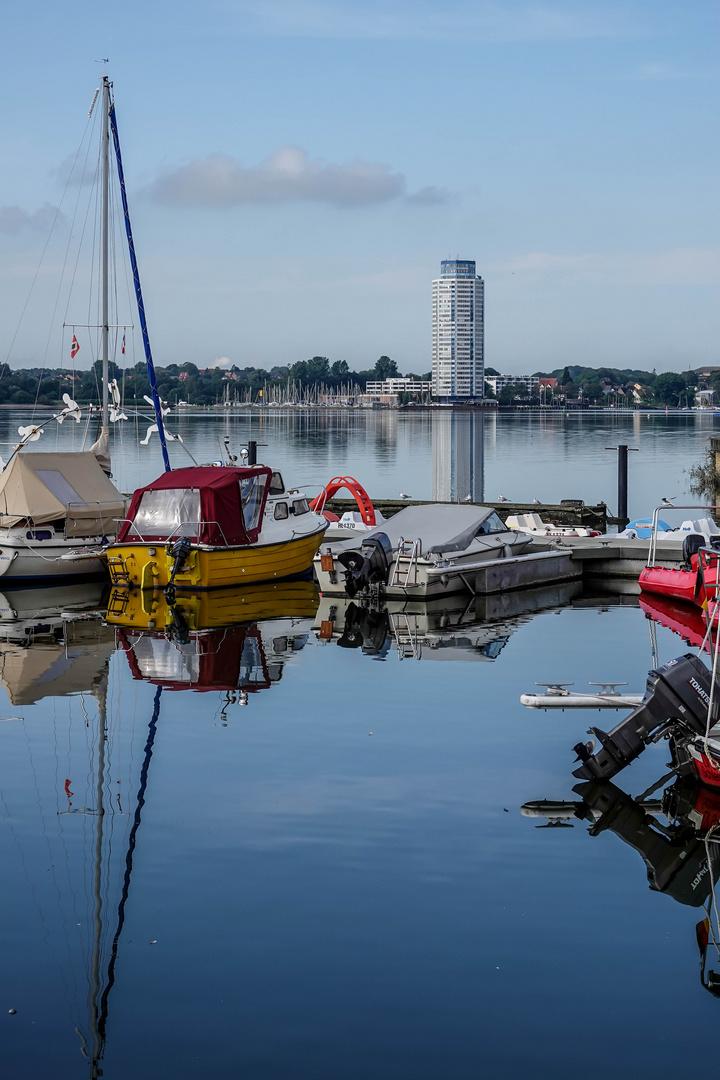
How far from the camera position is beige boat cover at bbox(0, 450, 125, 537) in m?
25.8

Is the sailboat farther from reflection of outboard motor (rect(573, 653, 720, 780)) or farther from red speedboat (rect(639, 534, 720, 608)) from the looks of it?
reflection of outboard motor (rect(573, 653, 720, 780))

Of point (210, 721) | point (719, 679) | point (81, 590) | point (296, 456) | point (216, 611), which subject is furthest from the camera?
point (296, 456)

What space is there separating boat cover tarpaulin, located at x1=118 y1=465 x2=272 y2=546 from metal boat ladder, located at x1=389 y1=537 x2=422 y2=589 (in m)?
3.32

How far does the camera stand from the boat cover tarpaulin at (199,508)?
23547mm

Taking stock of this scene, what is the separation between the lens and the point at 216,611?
874 inches

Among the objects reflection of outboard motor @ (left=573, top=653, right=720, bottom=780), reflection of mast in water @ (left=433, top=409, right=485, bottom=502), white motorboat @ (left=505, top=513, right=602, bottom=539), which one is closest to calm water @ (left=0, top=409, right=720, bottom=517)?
reflection of mast in water @ (left=433, top=409, right=485, bottom=502)

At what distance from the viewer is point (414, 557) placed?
75.4 ft

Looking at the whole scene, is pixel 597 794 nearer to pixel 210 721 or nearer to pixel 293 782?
pixel 293 782

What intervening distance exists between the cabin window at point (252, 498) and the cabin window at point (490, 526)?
182 inches

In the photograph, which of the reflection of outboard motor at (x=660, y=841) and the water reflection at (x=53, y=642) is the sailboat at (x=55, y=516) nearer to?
the water reflection at (x=53, y=642)

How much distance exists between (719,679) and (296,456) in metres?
77.0

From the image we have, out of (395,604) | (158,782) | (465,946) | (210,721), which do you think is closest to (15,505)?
(395,604)

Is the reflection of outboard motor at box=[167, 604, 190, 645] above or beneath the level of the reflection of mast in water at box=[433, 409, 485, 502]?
beneath

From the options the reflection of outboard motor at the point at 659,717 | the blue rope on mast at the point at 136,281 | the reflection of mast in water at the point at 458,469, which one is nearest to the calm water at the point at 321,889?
the reflection of outboard motor at the point at 659,717
